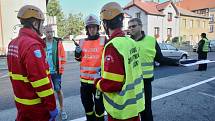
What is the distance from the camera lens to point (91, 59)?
418 cm

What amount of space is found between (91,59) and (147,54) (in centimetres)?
97

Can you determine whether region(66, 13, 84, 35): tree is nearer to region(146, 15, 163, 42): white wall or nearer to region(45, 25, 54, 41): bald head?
region(146, 15, 163, 42): white wall

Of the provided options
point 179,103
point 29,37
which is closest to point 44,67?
point 29,37

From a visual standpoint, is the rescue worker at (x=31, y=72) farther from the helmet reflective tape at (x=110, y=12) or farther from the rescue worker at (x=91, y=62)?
the rescue worker at (x=91, y=62)

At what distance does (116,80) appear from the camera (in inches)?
103

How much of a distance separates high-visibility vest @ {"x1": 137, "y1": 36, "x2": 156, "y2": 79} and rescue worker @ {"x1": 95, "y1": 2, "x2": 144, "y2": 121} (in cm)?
138

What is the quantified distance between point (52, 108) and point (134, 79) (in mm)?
943

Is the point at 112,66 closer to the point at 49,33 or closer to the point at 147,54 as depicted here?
the point at 147,54

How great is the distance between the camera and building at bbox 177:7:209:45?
52812 millimetres

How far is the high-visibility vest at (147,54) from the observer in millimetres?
4316

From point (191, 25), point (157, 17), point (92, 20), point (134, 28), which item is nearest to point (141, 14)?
point (157, 17)

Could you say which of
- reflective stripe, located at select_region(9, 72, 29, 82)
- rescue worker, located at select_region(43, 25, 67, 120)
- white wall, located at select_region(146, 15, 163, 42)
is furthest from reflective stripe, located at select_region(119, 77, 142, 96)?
white wall, located at select_region(146, 15, 163, 42)

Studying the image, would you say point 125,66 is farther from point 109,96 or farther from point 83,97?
point 83,97

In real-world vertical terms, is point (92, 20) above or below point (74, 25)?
below
